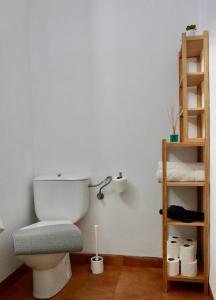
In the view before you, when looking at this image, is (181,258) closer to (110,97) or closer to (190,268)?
(190,268)

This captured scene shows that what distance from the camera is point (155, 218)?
2.28 meters

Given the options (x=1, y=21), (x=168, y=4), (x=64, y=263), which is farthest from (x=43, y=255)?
(x=168, y=4)

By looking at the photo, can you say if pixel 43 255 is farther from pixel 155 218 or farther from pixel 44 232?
pixel 155 218

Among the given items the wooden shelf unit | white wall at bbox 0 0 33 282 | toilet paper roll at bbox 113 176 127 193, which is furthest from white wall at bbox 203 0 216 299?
white wall at bbox 0 0 33 282

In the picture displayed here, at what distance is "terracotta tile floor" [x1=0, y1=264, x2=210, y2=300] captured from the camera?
188 cm

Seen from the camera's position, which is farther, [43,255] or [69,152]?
[69,152]

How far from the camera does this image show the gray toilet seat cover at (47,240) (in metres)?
1.70

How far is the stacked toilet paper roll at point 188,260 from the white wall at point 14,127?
120cm

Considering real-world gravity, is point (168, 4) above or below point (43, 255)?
above

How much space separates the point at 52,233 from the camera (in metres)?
1.76

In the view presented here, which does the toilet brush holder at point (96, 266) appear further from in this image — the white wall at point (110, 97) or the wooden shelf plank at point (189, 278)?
the wooden shelf plank at point (189, 278)

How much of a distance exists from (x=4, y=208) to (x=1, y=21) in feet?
4.22

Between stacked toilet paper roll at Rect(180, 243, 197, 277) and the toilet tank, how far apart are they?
31.0 inches

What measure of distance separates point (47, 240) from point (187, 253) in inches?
36.4
